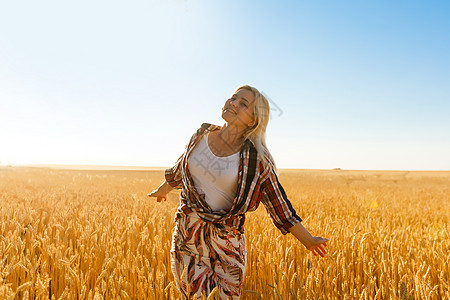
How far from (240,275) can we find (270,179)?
1.95 ft

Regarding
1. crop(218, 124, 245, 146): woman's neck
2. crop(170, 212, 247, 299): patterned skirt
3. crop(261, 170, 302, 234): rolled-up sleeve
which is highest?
crop(218, 124, 245, 146): woman's neck

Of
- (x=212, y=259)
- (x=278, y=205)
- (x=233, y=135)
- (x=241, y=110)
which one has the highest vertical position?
(x=241, y=110)

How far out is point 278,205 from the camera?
190 cm

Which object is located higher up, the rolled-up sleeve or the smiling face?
the smiling face

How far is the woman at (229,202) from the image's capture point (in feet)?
6.04

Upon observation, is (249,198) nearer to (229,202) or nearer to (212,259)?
(229,202)

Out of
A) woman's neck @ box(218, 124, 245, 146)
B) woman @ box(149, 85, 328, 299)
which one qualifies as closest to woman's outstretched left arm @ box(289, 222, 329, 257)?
woman @ box(149, 85, 328, 299)

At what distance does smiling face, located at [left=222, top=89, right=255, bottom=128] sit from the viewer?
1.94 meters

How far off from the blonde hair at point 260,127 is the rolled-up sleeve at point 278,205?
0.10 metres

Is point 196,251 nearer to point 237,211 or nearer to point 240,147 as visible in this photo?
point 237,211

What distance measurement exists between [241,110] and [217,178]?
0.44m

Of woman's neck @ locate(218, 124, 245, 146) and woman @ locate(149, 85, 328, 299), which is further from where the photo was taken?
woman's neck @ locate(218, 124, 245, 146)

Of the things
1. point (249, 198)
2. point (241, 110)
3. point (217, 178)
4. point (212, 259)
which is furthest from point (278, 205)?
point (241, 110)

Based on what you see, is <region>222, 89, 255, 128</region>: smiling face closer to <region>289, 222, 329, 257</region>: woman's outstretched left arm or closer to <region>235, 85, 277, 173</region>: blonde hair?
<region>235, 85, 277, 173</region>: blonde hair
